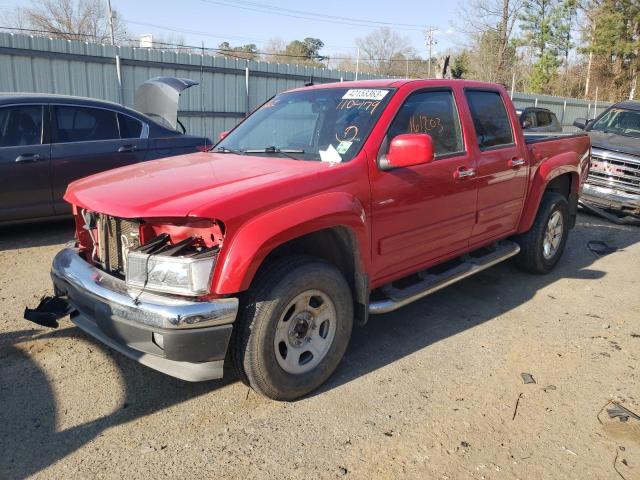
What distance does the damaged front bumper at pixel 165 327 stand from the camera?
2658 mm

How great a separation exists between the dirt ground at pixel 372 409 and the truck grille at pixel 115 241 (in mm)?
762

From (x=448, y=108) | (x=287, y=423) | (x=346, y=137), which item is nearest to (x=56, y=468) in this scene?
(x=287, y=423)

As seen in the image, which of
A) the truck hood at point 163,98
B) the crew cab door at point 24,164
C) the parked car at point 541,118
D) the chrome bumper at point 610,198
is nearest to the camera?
the crew cab door at point 24,164

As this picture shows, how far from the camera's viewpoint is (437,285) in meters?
4.01

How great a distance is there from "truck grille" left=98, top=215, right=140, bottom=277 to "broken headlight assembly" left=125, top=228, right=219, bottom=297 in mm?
198

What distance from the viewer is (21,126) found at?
5902mm

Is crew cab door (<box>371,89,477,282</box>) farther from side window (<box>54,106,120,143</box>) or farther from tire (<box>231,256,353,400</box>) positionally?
side window (<box>54,106,120,143</box>)

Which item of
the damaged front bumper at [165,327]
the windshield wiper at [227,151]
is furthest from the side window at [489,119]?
the damaged front bumper at [165,327]

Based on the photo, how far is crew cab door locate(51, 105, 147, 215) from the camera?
20.0ft

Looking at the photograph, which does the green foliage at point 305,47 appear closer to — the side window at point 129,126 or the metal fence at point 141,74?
the metal fence at point 141,74

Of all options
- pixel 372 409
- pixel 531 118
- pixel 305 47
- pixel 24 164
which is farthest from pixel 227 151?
pixel 305 47

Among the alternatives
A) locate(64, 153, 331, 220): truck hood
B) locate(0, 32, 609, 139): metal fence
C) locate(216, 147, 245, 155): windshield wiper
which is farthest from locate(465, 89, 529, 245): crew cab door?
locate(0, 32, 609, 139): metal fence

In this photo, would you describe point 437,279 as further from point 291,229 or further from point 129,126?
point 129,126

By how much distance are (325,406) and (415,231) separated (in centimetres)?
140
